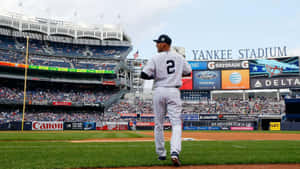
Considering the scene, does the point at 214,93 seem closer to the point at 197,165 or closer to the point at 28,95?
the point at 28,95

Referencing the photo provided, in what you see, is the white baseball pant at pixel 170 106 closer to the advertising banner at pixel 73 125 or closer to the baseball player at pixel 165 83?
the baseball player at pixel 165 83

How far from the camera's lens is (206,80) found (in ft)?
163

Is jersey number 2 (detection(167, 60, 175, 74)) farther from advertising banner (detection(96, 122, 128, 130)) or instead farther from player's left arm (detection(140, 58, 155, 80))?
advertising banner (detection(96, 122, 128, 130))

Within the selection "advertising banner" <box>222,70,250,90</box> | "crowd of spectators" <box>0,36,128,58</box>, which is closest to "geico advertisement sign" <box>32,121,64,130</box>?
"crowd of spectators" <box>0,36,128,58</box>

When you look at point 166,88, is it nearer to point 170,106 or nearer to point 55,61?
point 170,106

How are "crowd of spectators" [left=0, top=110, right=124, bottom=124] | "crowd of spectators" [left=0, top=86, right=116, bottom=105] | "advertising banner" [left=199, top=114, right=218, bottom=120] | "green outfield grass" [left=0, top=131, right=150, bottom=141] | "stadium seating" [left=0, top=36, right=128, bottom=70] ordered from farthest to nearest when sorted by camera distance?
"stadium seating" [left=0, top=36, right=128, bottom=70]
"advertising banner" [left=199, top=114, right=218, bottom=120]
"crowd of spectators" [left=0, top=86, right=116, bottom=105]
"crowd of spectators" [left=0, top=110, right=124, bottom=124]
"green outfield grass" [left=0, top=131, right=150, bottom=141]

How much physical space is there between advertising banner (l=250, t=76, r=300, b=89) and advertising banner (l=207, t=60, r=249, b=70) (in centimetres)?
295

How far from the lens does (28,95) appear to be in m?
45.0

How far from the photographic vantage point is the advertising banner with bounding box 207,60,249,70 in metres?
48.4

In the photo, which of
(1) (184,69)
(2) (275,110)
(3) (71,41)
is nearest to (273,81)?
(2) (275,110)

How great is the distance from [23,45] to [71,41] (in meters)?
9.24

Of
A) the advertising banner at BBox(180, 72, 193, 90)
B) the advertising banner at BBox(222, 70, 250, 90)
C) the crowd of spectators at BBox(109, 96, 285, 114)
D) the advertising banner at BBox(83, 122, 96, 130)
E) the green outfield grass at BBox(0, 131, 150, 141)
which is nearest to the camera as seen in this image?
the green outfield grass at BBox(0, 131, 150, 141)

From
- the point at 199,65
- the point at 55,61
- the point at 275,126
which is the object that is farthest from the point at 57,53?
the point at 275,126

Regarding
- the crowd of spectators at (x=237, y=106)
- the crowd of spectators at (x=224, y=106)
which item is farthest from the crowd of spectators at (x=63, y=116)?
the crowd of spectators at (x=237, y=106)
